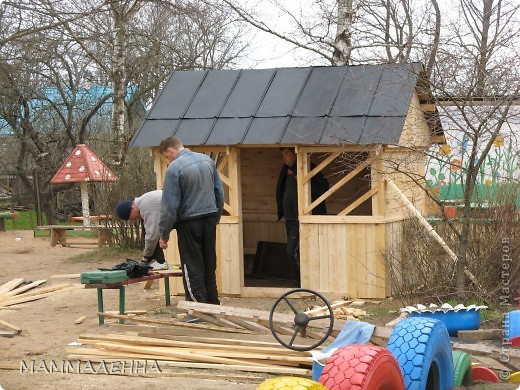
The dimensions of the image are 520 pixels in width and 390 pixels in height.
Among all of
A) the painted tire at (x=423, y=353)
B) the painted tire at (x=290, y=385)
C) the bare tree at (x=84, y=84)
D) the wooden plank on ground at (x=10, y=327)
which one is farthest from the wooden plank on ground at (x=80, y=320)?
the bare tree at (x=84, y=84)

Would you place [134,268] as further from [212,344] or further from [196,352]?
[196,352]

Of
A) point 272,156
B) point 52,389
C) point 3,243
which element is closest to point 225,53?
point 3,243

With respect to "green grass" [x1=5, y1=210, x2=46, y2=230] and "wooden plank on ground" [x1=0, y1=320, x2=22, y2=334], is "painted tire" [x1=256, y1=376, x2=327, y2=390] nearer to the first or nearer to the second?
"wooden plank on ground" [x1=0, y1=320, x2=22, y2=334]

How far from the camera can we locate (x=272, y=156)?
1411 centimetres

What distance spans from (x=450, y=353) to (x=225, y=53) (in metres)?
23.9

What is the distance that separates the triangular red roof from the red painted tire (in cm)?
1462

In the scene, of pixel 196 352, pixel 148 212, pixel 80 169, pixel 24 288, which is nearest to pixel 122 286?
pixel 148 212

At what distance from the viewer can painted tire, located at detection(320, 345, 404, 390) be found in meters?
4.86

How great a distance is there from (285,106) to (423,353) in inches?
255

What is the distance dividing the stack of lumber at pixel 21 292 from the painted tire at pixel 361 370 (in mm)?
7690

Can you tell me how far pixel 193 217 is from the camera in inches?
387

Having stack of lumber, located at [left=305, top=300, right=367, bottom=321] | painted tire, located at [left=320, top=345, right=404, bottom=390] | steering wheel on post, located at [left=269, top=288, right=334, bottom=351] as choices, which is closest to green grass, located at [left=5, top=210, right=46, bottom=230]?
steering wheel on post, located at [left=269, top=288, right=334, bottom=351]

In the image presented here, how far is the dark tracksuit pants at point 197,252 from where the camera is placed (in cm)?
985

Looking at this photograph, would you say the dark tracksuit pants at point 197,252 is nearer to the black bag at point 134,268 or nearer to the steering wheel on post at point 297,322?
the black bag at point 134,268
